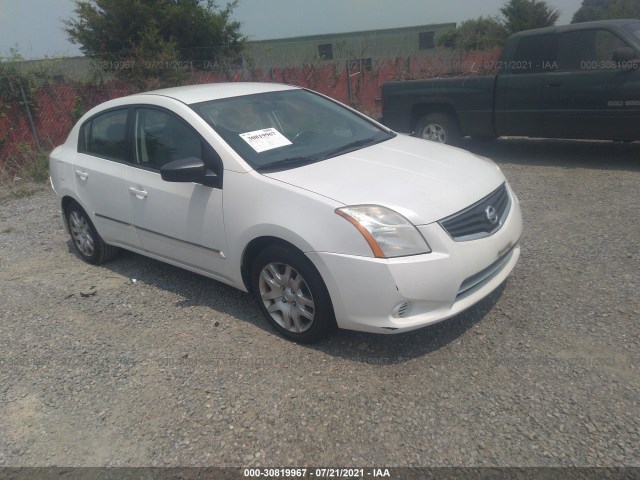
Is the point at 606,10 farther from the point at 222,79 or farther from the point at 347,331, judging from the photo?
the point at 347,331

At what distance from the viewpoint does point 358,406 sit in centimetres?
292

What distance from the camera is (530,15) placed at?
1262 inches

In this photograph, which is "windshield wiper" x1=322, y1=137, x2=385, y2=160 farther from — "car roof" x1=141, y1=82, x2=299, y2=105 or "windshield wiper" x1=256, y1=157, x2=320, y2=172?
"car roof" x1=141, y1=82, x2=299, y2=105

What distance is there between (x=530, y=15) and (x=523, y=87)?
93.2 feet

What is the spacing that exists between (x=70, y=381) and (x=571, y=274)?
3640 mm

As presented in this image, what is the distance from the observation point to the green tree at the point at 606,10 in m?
31.8

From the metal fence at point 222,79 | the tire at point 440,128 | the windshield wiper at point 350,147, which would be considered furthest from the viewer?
the metal fence at point 222,79

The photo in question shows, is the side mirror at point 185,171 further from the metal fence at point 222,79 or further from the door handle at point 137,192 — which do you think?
the metal fence at point 222,79

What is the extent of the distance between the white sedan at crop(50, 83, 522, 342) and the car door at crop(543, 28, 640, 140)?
3.88 m

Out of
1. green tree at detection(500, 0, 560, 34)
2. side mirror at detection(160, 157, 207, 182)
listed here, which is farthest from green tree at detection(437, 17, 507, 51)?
side mirror at detection(160, 157, 207, 182)

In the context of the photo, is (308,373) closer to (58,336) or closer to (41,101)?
(58,336)

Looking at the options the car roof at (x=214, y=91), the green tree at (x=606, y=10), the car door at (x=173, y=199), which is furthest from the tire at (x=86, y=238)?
the green tree at (x=606, y=10)

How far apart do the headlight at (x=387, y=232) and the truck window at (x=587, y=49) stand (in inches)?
217

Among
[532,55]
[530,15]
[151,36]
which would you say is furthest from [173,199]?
[530,15]
